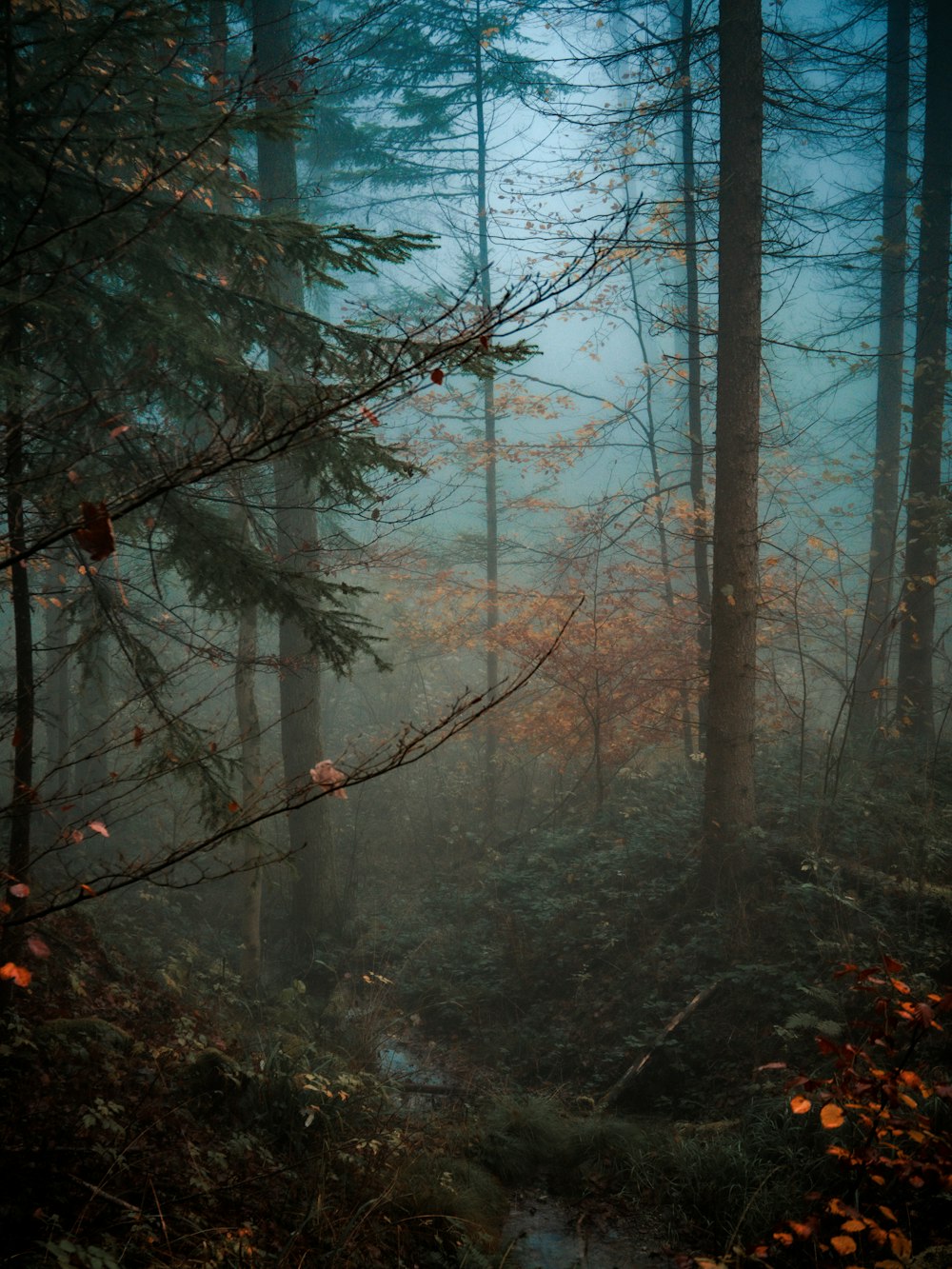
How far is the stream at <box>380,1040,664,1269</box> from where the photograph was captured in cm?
397

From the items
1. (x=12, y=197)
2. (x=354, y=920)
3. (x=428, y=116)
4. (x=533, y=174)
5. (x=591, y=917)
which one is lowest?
(x=354, y=920)

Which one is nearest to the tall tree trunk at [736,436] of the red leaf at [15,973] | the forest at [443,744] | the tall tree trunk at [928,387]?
the forest at [443,744]

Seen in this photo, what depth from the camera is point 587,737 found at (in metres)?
12.2

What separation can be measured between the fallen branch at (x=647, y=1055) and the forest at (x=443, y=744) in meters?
0.07

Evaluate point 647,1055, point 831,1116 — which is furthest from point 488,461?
point 831,1116

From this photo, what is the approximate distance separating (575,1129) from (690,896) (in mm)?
2907

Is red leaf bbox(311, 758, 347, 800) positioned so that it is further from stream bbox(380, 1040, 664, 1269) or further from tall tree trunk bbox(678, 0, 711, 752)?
tall tree trunk bbox(678, 0, 711, 752)

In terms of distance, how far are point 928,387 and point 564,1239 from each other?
1071cm

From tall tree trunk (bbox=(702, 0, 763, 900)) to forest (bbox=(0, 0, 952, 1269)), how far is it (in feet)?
0.13

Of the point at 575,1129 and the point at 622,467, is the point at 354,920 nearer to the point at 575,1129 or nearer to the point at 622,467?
the point at 575,1129

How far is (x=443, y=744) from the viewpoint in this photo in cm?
688

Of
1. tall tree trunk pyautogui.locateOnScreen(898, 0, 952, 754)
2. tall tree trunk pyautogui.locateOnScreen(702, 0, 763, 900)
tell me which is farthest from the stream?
tall tree trunk pyautogui.locateOnScreen(898, 0, 952, 754)

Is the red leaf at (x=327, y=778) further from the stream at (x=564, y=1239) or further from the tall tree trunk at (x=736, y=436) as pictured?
the tall tree trunk at (x=736, y=436)

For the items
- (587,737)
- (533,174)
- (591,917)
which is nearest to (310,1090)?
(591,917)
